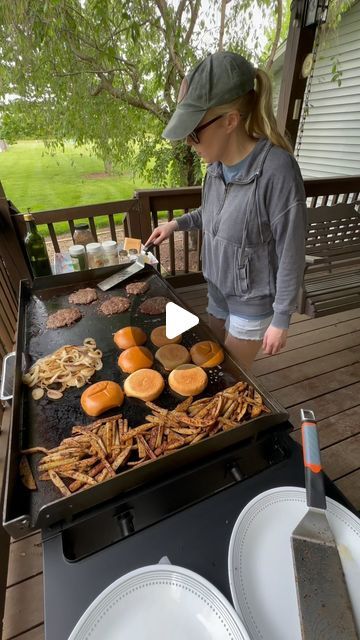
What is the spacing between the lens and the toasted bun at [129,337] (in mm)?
1457

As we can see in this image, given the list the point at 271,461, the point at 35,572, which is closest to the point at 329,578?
the point at 271,461

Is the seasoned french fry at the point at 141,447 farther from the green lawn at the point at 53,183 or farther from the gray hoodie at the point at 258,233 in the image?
the green lawn at the point at 53,183

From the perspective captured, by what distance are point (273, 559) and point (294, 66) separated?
3958 mm

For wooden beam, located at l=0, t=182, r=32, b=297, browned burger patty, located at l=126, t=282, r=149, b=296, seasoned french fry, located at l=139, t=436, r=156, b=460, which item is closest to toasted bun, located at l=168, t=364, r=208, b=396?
seasoned french fry, located at l=139, t=436, r=156, b=460

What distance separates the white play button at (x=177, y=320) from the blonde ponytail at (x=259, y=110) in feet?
2.80

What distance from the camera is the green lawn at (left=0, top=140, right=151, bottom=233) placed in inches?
388

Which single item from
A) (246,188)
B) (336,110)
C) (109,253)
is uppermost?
(336,110)

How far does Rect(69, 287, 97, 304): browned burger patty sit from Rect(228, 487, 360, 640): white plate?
56.4 inches

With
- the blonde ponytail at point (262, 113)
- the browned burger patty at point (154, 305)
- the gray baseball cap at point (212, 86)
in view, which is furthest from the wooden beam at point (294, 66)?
the browned burger patty at point (154, 305)

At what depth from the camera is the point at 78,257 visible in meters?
2.05

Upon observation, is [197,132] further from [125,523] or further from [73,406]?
[125,523]

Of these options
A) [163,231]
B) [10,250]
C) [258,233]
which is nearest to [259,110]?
[258,233]

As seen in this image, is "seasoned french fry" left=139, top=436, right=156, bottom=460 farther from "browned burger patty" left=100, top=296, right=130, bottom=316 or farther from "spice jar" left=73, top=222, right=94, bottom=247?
"spice jar" left=73, top=222, right=94, bottom=247

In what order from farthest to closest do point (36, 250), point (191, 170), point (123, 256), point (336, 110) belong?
point (191, 170) < point (336, 110) < point (123, 256) < point (36, 250)
